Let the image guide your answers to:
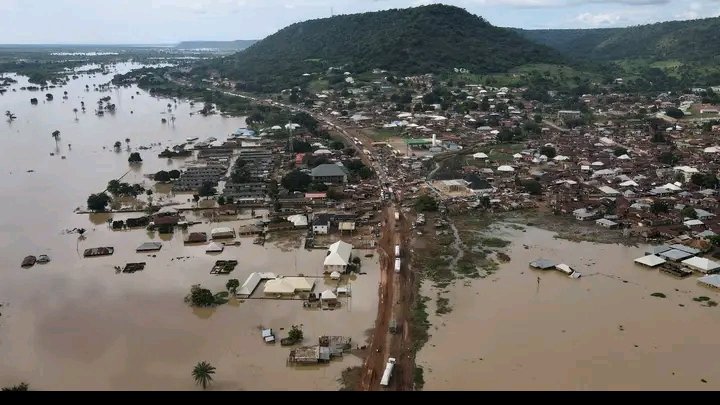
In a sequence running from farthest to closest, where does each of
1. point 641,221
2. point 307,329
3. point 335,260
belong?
point 641,221 < point 335,260 < point 307,329

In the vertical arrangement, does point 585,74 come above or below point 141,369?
above

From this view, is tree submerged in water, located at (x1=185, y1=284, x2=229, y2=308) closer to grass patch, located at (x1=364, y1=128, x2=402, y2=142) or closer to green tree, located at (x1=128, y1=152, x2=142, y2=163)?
green tree, located at (x1=128, y1=152, x2=142, y2=163)

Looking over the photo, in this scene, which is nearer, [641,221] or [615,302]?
[615,302]

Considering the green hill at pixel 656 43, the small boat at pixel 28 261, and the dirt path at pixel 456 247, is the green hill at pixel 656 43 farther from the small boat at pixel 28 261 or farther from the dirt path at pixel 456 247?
the small boat at pixel 28 261

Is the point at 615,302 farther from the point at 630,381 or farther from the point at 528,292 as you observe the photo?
the point at 630,381

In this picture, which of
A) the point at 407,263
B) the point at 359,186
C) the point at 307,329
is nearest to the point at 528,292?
the point at 407,263

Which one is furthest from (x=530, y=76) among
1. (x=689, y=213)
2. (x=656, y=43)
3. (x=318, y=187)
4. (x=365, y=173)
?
(x=318, y=187)

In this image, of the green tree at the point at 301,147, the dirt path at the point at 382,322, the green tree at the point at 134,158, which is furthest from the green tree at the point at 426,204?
the green tree at the point at 134,158

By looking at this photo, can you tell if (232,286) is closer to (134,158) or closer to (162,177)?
(162,177)
